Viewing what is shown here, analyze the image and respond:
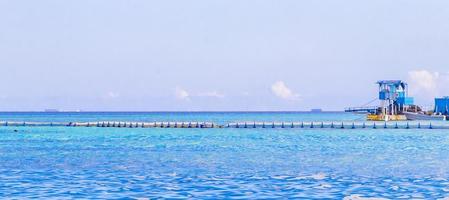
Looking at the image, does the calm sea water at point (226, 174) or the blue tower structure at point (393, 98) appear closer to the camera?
the calm sea water at point (226, 174)

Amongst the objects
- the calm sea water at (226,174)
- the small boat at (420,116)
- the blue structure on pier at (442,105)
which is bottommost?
the calm sea water at (226,174)

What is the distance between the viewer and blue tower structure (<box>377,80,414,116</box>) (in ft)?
391

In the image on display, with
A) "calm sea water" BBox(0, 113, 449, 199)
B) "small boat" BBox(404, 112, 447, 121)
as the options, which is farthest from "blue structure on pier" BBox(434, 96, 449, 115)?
"calm sea water" BBox(0, 113, 449, 199)

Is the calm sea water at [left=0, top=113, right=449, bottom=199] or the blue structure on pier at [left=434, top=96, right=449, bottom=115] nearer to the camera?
the calm sea water at [left=0, top=113, right=449, bottom=199]

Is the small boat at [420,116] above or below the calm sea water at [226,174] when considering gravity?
above

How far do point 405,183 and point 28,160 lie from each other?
2301cm

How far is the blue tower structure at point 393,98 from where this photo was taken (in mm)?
119125

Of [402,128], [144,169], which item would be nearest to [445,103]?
[402,128]

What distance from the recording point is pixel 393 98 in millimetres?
119875

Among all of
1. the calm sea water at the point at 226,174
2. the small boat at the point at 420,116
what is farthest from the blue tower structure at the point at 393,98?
the calm sea water at the point at 226,174

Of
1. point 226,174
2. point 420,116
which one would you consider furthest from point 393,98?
point 226,174

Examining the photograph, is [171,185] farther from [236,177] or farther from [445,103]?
[445,103]

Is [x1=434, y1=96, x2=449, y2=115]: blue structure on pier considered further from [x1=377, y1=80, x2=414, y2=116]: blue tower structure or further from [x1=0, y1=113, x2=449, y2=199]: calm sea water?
[x1=0, y1=113, x2=449, y2=199]: calm sea water

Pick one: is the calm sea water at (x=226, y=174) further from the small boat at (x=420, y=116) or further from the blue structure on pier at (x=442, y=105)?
the blue structure on pier at (x=442, y=105)
